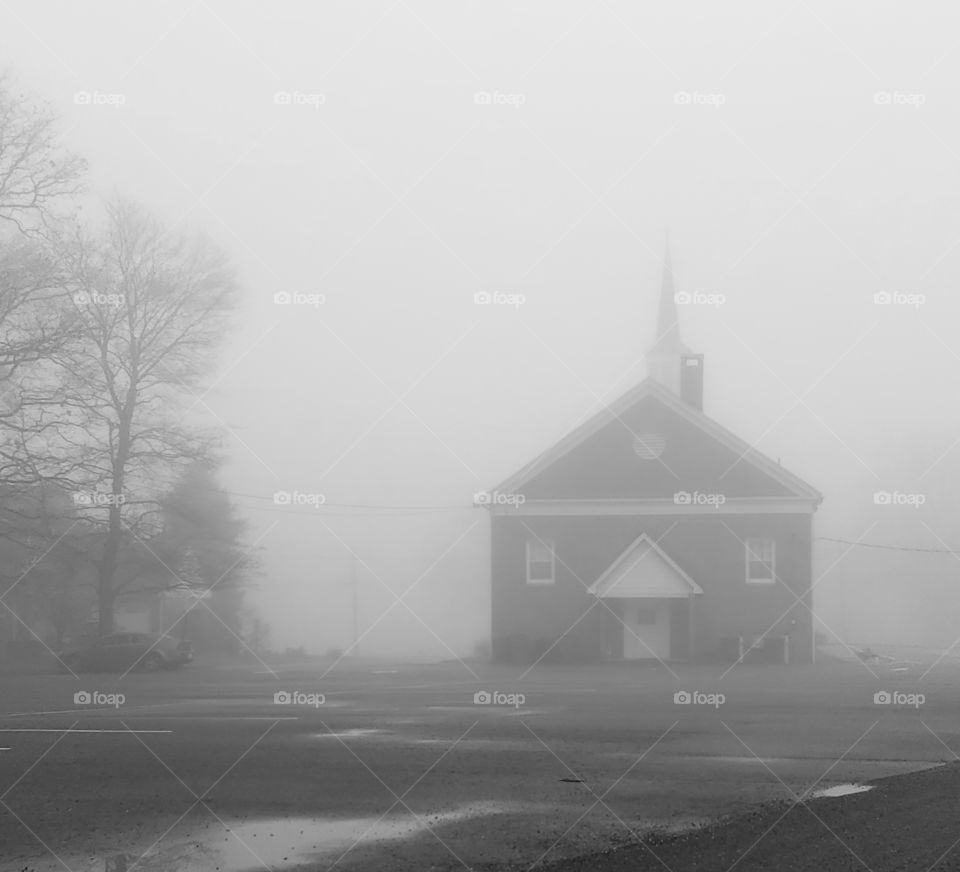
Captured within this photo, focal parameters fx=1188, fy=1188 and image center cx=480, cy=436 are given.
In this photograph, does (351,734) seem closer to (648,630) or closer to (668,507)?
(648,630)

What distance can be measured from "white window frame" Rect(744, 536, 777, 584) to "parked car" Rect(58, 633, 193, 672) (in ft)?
12.6

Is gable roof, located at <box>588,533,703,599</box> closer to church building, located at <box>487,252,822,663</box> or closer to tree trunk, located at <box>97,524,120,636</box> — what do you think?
church building, located at <box>487,252,822,663</box>

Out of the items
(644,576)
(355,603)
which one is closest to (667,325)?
(644,576)

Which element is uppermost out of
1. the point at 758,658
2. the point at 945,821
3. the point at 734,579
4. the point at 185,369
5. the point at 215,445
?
the point at 185,369

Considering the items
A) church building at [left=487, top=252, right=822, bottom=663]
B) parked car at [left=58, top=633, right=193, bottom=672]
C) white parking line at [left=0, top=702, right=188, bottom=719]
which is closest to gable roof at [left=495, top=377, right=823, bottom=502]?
church building at [left=487, top=252, right=822, bottom=663]

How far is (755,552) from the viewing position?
7.78 m

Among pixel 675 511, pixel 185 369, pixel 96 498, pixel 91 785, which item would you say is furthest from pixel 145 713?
pixel 675 511

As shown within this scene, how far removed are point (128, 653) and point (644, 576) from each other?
3582mm

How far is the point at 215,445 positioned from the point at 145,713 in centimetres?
198

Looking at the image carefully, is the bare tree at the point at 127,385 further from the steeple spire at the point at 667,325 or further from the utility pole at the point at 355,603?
the steeple spire at the point at 667,325

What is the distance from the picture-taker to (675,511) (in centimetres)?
780

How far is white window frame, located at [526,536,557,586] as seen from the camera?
25.8 ft

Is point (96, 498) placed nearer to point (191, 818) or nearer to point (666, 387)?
point (191, 818)

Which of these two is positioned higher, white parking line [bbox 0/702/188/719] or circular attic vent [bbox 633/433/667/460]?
circular attic vent [bbox 633/433/667/460]
